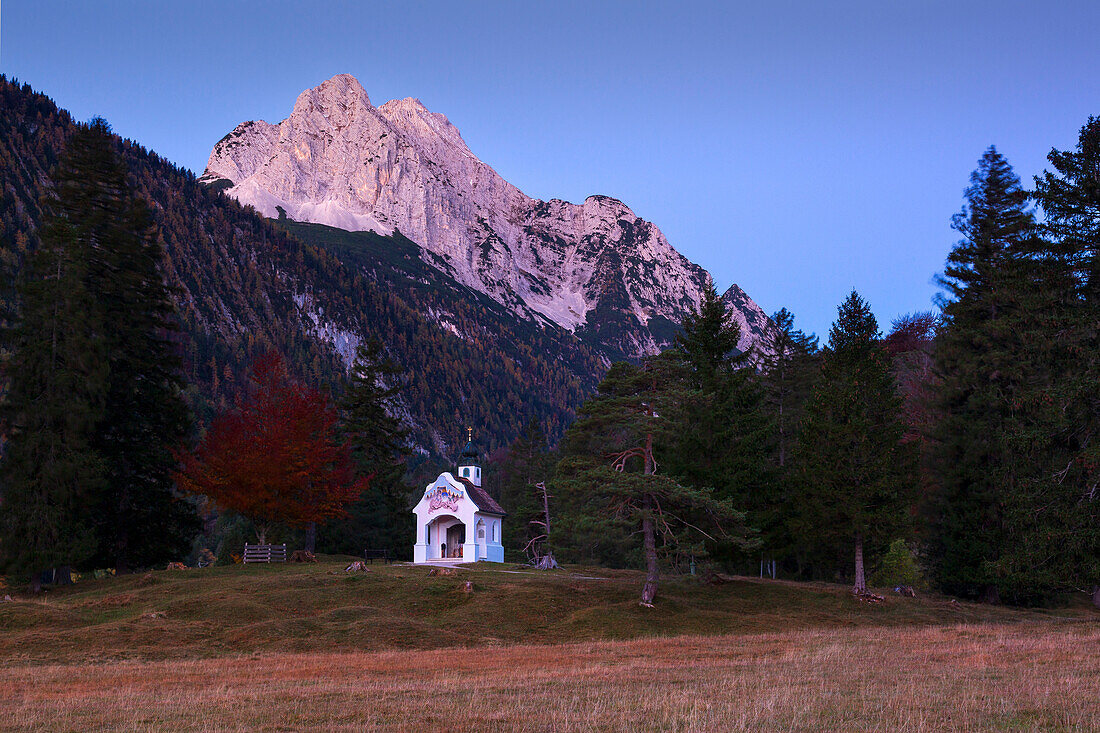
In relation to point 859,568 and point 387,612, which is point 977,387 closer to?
point 859,568

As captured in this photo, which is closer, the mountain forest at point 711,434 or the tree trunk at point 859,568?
the mountain forest at point 711,434

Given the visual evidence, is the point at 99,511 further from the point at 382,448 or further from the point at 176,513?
the point at 382,448

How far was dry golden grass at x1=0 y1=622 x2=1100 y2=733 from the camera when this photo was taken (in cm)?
1064

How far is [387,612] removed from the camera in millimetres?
28781

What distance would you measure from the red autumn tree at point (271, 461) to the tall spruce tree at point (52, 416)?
20.1ft

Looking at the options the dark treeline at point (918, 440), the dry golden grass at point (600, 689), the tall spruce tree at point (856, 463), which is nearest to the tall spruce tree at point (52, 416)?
the dry golden grass at point (600, 689)

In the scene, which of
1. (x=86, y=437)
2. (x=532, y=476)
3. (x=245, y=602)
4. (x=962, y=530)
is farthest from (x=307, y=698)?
(x=532, y=476)

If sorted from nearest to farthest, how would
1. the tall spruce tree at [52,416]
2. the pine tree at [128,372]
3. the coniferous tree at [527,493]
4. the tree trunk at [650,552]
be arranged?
the tree trunk at [650,552], the tall spruce tree at [52,416], the pine tree at [128,372], the coniferous tree at [527,493]

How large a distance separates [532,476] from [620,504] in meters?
40.7

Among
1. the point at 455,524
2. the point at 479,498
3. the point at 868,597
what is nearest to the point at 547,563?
the point at 479,498

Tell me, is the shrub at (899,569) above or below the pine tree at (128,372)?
below

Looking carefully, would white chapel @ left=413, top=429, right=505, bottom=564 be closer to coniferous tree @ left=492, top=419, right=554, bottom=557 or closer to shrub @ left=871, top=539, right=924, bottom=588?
coniferous tree @ left=492, top=419, right=554, bottom=557

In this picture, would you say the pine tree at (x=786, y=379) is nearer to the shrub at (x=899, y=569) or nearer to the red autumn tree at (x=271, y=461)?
the shrub at (x=899, y=569)

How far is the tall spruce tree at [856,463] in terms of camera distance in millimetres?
34500
